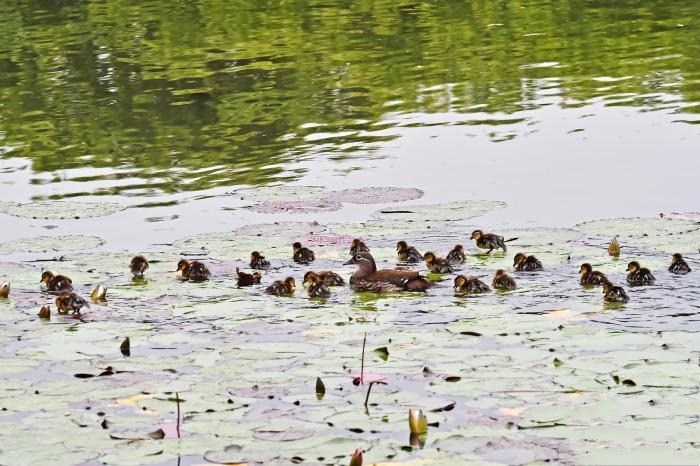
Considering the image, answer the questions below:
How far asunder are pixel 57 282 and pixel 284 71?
17.1m

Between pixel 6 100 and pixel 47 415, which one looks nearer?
pixel 47 415

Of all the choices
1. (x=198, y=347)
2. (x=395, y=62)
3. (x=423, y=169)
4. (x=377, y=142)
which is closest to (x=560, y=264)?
(x=198, y=347)

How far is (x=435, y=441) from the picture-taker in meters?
8.31

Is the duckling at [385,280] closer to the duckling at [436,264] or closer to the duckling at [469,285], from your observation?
the duckling at [469,285]

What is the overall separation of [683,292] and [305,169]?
337 inches

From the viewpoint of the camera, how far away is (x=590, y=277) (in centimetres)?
1189

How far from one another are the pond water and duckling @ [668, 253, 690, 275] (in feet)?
0.46

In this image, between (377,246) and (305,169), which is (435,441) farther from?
(305,169)

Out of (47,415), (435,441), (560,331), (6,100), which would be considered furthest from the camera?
(6,100)

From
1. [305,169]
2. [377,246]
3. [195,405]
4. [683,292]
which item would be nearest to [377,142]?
[305,169]

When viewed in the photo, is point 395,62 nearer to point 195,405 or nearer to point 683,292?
point 683,292

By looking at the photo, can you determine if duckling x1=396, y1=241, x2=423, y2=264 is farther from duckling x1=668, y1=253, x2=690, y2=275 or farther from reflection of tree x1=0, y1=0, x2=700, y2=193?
reflection of tree x1=0, y1=0, x2=700, y2=193

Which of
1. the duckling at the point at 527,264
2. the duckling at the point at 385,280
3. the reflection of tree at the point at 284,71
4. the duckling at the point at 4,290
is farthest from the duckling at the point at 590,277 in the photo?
the reflection of tree at the point at 284,71

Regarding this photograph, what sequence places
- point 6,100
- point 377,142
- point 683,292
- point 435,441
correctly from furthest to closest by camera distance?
point 6,100 → point 377,142 → point 683,292 → point 435,441
